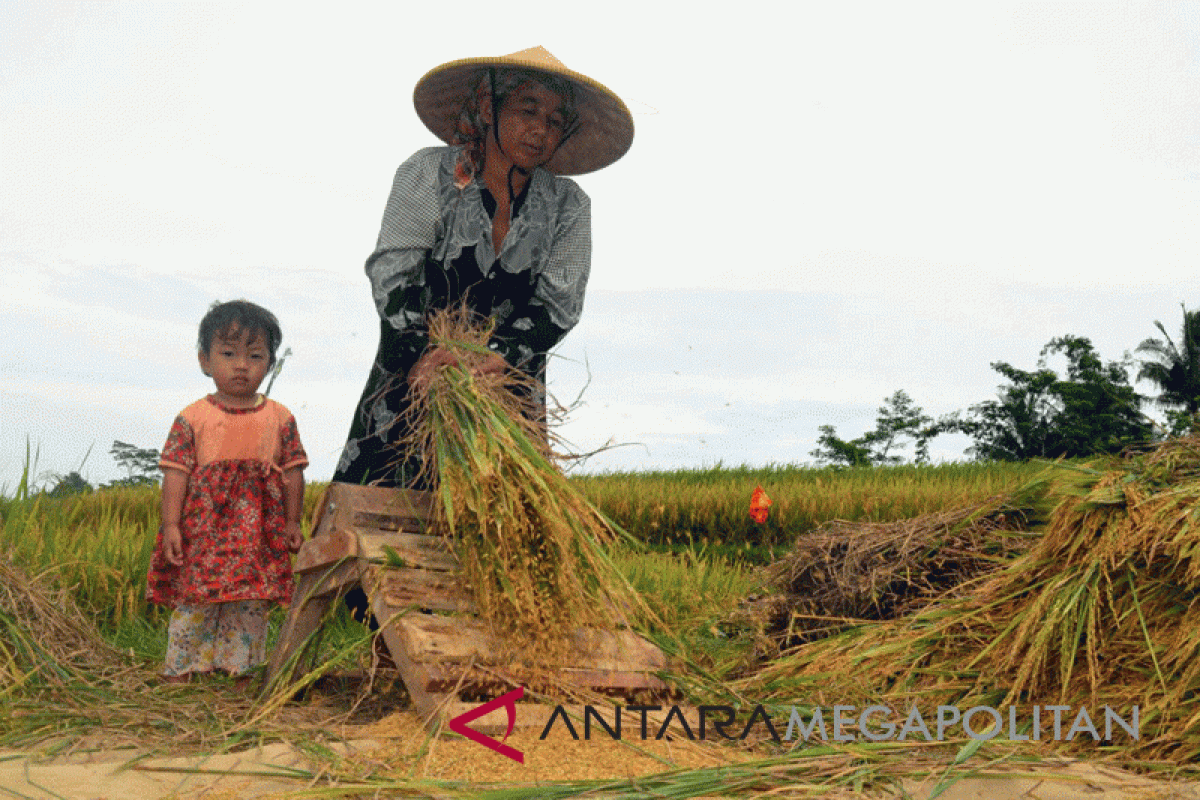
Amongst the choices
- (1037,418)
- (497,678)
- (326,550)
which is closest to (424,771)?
(497,678)

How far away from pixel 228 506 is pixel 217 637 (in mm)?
549

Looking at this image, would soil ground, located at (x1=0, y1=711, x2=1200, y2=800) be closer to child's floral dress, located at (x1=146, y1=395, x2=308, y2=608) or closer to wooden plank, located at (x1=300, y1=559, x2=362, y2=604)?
wooden plank, located at (x1=300, y1=559, x2=362, y2=604)

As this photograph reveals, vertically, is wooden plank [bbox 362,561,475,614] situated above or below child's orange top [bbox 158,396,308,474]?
below

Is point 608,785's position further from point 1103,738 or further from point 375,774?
point 1103,738

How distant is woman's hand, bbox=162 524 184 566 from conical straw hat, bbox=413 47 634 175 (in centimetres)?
183

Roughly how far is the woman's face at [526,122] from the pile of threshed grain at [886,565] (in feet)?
6.91

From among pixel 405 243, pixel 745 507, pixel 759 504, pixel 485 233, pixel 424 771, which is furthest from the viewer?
pixel 745 507

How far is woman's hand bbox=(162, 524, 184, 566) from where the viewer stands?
13.1 ft

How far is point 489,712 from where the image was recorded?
3.03 m

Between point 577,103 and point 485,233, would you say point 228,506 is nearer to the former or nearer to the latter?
point 485,233

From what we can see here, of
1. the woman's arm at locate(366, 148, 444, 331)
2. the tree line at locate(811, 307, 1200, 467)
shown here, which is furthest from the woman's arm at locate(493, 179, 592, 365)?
the tree line at locate(811, 307, 1200, 467)

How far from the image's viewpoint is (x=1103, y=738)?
3.23m

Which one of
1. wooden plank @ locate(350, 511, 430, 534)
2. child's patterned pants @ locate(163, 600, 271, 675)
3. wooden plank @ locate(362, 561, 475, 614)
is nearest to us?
wooden plank @ locate(362, 561, 475, 614)

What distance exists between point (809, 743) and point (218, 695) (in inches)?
83.1
